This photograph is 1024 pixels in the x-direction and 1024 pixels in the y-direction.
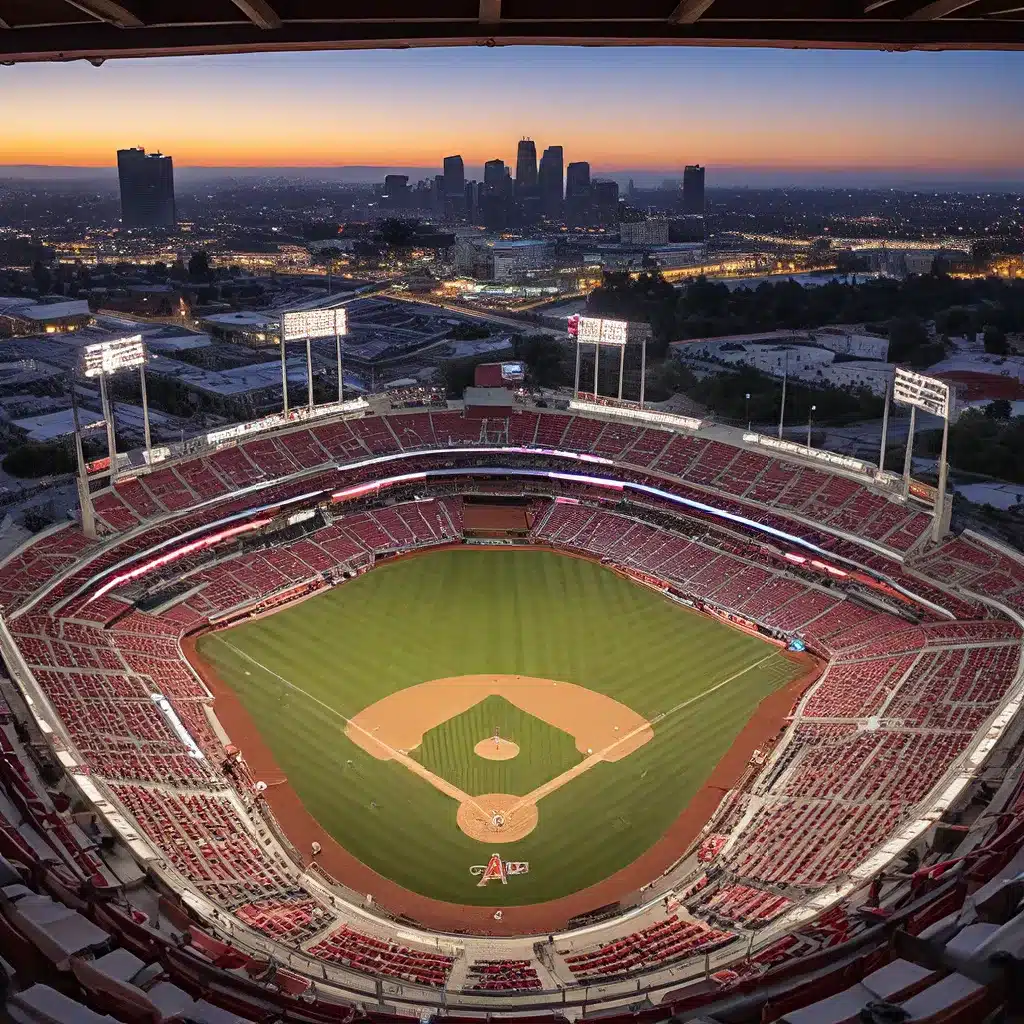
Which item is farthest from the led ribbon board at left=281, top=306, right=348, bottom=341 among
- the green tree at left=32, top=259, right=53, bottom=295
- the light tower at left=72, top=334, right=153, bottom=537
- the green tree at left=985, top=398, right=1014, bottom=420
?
the green tree at left=32, top=259, right=53, bottom=295

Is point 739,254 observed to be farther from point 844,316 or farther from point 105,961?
point 105,961

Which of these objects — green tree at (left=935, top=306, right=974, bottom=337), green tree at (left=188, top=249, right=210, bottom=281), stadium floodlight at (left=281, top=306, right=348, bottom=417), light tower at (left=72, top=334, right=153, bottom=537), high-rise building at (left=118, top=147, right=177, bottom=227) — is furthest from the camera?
high-rise building at (left=118, top=147, right=177, bottom=227)

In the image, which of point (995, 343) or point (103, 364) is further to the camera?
point (995, 343)

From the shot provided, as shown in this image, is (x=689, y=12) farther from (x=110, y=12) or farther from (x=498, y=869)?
(x=498, y=869)

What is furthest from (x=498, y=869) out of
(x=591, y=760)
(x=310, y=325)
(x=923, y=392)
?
(x=310, y=325)

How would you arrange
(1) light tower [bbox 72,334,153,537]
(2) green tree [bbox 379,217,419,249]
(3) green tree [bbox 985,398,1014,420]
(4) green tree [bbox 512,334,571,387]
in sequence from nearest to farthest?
(1) light tower [bbox 72,334,153,537]
(3) green tree [bbox 985,398,1014,420]
(4) green tree [bbox 512,334,571,387]
(2) green tree [bbox 379,217,419,249]

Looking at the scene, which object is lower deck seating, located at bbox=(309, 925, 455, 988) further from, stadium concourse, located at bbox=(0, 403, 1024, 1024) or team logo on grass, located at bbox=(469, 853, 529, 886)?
team logo on grass, located at bbox=(469, 853, 529, 886)

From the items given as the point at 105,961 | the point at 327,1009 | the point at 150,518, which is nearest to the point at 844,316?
the point at 150,518
